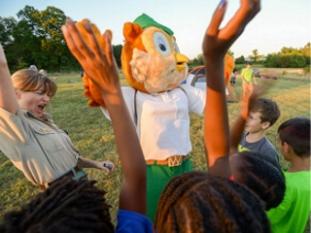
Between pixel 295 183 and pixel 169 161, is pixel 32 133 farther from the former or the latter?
pixel 295 183

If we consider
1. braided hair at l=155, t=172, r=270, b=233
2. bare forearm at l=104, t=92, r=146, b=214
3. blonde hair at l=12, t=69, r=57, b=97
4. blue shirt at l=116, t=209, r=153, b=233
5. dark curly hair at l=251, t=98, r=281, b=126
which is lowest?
dark curly hair at l=251, t=98, r=281, b=126

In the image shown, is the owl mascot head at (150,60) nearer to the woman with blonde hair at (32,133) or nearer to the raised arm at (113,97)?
the woman with blonde hair at (32,133)

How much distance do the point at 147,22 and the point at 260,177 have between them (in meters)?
1.24

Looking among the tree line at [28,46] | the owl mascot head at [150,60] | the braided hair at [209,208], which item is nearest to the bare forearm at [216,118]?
the braided hair at [209,208]

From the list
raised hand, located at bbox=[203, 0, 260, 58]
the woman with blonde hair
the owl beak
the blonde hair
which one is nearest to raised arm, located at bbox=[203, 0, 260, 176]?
raised hand, located at bbox=[203, 0, 260, 58]

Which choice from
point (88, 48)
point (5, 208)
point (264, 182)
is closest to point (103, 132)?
point (5, 208)

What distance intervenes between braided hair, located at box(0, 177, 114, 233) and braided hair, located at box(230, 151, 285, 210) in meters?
0.52

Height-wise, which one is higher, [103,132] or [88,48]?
[88,48]

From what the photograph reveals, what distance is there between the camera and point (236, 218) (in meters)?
0.66

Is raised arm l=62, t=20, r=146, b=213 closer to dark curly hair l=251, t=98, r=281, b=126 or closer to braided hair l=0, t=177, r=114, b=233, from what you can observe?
braided hair l=0, t=177, r=114, b=233

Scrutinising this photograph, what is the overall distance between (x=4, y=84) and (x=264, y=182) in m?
0.96

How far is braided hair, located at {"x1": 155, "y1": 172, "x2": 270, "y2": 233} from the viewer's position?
64 cm

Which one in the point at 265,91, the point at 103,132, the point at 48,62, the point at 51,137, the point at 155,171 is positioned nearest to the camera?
the point at 265,91

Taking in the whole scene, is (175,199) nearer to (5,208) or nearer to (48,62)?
(5,208)
